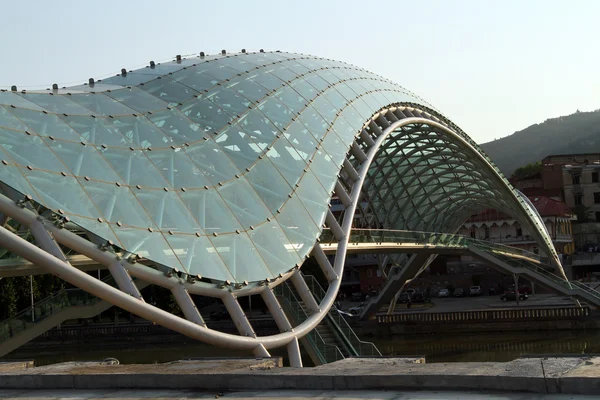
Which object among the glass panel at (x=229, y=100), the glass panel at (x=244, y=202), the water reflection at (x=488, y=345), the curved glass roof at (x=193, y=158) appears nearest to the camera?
the curved glass roof at (x=193, y=158)

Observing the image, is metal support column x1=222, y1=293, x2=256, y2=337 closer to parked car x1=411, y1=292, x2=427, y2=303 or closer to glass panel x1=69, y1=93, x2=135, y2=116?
glass panel x1=69, y1=93, x2=135, y2=116

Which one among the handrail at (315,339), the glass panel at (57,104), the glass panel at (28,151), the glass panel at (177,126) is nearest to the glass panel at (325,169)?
the handrail at (315,339)

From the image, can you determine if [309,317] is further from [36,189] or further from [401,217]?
[401,217]

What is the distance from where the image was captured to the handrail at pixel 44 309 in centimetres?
3294

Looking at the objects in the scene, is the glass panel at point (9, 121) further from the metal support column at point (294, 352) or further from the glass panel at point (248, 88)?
the glass panel at point (248, 88)

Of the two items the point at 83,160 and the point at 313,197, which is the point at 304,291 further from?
the point at 83,160

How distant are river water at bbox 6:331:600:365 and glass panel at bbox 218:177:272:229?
25.4m

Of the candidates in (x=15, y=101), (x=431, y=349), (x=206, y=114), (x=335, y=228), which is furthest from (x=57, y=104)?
(x=431, y=349)

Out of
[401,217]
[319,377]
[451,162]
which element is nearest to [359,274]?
[401,217]

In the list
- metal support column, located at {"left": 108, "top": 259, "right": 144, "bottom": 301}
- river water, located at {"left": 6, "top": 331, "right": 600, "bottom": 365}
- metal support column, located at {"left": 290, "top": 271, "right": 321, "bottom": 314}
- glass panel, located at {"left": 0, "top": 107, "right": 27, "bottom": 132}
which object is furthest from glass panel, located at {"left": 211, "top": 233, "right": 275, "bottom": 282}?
river water, located at {"left": 6, "top": 331, "right": 600, "bottom": 365}

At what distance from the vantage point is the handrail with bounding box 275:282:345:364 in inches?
1331

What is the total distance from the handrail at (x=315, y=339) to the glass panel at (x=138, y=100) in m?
9.02

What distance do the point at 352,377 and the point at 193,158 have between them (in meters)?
18.5

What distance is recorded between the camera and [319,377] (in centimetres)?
1251
